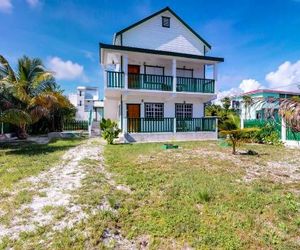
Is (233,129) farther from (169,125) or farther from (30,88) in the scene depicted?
(30,88)

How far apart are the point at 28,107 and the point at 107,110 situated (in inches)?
299

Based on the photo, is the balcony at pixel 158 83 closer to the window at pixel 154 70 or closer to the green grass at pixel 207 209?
the window at pixel 154 70

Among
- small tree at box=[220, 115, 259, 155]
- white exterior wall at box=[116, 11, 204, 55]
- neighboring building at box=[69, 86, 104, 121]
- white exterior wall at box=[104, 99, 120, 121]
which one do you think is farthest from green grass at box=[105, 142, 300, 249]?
neighboring building at box=[69, 86, 104, 121]

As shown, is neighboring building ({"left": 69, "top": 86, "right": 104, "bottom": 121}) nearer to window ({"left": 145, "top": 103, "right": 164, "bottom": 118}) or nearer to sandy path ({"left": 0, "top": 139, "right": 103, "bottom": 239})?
window ({"left": 145, "top": 103, "right": 164, "bottom": 118})

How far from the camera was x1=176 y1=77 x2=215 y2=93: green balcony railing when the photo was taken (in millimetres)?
16469

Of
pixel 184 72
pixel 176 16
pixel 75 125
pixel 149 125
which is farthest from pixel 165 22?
pixel 75 125

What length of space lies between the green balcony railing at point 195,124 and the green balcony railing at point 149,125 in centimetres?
68

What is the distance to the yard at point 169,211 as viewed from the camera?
137 inches

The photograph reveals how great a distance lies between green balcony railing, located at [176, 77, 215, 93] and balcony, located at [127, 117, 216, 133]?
2193mm

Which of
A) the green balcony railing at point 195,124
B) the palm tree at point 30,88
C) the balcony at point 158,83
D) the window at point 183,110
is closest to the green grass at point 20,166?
the palm tree at point 30,88

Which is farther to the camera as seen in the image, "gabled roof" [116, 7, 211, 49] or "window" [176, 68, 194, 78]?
"window" [176, 68, 194, 78]

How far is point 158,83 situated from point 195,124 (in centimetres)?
417

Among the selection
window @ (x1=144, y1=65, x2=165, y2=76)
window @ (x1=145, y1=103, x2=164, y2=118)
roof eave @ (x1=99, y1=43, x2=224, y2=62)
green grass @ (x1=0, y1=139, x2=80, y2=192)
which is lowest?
green grass @ (x1=0, y1=139, x2=80, y2=192)

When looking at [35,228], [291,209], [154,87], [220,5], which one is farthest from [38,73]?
[291,209]
